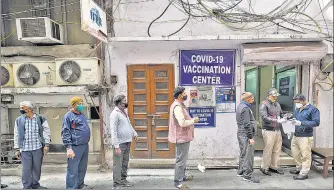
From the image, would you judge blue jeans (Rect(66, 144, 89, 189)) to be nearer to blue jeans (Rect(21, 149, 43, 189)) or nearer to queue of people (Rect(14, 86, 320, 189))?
queue of people (Rect(14, 86, 320, 189))

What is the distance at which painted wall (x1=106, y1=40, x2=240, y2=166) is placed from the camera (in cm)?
553

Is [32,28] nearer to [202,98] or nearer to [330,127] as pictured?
[202,98]

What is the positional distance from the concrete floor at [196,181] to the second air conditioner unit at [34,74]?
2012 mm

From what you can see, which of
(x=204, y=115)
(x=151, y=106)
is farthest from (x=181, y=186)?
(x=151, y=106)

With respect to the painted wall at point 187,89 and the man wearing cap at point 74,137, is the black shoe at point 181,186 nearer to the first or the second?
the painted wall at point 187,89

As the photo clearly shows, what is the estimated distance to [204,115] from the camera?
5.70 meters

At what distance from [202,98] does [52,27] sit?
142 inches

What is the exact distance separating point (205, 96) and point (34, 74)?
3746 millimetres

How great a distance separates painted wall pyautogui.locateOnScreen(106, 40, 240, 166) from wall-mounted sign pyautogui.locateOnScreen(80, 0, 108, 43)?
0.76 meters

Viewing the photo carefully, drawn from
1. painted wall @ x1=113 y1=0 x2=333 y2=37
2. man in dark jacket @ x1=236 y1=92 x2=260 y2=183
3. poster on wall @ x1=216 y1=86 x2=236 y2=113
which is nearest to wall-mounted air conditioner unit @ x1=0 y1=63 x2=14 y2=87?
painted wall @ x1=113 y1=0 x2=333 y2=37

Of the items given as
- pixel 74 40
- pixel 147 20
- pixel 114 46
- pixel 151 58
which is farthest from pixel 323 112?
pixel 74 40

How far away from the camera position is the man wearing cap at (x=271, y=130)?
4961mm

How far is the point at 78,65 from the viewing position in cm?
520

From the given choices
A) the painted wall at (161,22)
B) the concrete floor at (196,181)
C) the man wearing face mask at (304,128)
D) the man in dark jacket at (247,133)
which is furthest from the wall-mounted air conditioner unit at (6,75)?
the man wearing face mask at (304,128)
